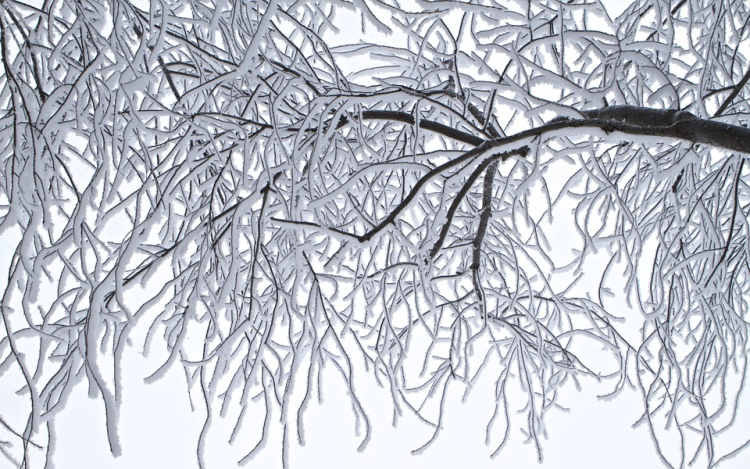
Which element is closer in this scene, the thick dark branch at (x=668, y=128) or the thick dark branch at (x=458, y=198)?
→ the thick dark branch at (x=668, y=128)

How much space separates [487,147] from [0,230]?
128 cm

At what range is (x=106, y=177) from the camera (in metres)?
1.40

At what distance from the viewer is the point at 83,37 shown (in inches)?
62.0

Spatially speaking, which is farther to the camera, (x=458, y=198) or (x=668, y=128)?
(x=458, y=198)

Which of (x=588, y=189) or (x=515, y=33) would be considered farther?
(x=588, y=189)

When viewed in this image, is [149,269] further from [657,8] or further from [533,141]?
[657,8]

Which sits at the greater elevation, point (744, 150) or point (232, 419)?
point (232, 419)

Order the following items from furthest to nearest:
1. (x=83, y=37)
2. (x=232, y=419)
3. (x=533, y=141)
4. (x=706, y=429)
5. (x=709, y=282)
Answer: (x=232, y=419) < (x=706, y=429) < (x=709, y=282) < (x=83, y=37) < (x=533, y=141)

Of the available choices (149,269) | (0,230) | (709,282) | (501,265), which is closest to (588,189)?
(501,265)

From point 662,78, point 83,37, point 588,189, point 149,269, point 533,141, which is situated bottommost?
point 149,269

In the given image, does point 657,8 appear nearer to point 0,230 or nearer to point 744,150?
point 744,150

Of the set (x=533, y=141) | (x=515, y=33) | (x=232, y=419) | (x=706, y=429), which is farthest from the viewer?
(x=232, y=419)

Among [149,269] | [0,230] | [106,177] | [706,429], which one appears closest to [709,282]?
[706,429]

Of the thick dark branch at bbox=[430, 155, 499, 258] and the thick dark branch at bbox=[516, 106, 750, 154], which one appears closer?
the thick dark branch at bbox=[516, 106, 750, 154]
